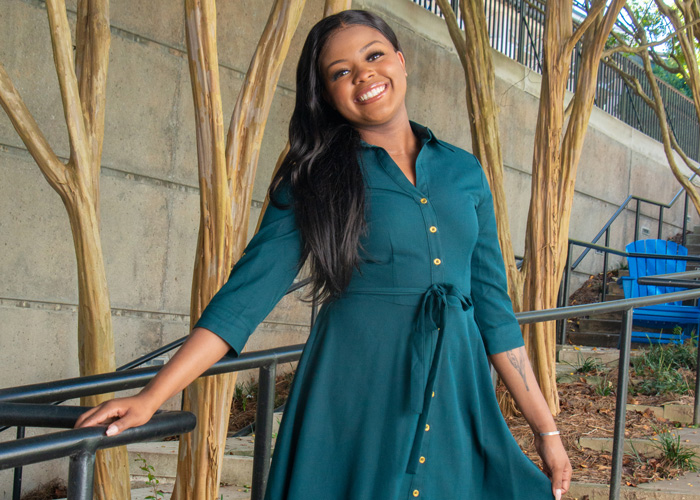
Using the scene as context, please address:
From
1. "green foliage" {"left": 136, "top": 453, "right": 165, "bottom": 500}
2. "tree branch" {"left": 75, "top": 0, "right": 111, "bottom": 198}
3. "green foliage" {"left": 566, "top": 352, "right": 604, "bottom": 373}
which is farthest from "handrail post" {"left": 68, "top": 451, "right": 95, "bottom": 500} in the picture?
"green foliage" {"left": 566, "top": 352, "right": 604, "bottom": 373}

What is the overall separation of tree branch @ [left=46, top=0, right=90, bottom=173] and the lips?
1.57 meters

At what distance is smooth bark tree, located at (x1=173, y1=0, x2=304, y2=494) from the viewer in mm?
2775

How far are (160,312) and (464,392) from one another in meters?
4.01

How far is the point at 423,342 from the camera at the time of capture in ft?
4.62

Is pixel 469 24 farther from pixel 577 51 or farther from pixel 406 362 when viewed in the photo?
pixel 577 51

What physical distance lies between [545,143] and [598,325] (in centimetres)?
384

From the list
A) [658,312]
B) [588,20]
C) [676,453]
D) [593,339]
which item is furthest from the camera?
[593,339]

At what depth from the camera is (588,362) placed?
227 inches

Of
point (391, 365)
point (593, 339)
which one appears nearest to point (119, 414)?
point (391, 365)

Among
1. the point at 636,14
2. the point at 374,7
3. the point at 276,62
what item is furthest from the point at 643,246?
the point at 276,62

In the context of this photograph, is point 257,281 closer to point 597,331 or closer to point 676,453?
point 676,453

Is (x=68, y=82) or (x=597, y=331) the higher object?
(x=68, y=82)

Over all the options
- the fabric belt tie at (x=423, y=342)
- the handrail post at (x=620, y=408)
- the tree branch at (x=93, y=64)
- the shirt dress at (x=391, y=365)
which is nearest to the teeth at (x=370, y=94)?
the shirt dress at (x=391, y=365)

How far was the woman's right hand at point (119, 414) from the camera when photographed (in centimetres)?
105
